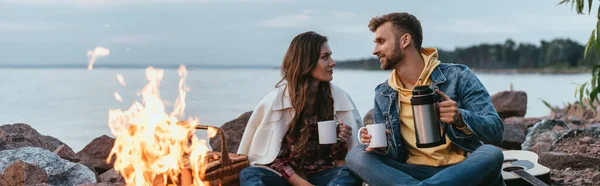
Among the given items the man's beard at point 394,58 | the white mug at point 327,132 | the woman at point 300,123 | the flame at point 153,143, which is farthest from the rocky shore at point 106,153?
the man's beard at point 394,58

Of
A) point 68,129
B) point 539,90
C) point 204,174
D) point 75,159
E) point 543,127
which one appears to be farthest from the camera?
point 539,90

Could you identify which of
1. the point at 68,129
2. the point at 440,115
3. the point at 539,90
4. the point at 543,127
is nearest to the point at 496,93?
the point at 543,127

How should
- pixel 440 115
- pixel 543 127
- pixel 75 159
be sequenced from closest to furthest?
1. pixel 440 115
2. pixel 75 159
3. pixel 543 127

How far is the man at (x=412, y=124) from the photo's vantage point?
3335mm

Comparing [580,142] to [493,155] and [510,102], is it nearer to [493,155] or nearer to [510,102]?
[510,102]

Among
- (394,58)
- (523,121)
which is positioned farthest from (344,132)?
(523,121)

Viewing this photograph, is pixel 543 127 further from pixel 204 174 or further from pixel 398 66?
pixel 204 174

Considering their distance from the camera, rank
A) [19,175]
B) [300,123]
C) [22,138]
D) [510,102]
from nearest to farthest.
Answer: [300,123] < [19,175] < [22,138] < [510,102]

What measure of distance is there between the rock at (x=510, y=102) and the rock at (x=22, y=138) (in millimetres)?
4961

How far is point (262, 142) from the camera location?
159 inches

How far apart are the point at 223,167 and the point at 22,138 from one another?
8.18ft

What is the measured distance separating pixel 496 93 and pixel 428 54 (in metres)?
5.01

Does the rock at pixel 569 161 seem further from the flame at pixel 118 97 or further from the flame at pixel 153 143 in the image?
the flame at pixel 118 97

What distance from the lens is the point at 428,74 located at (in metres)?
3.63
